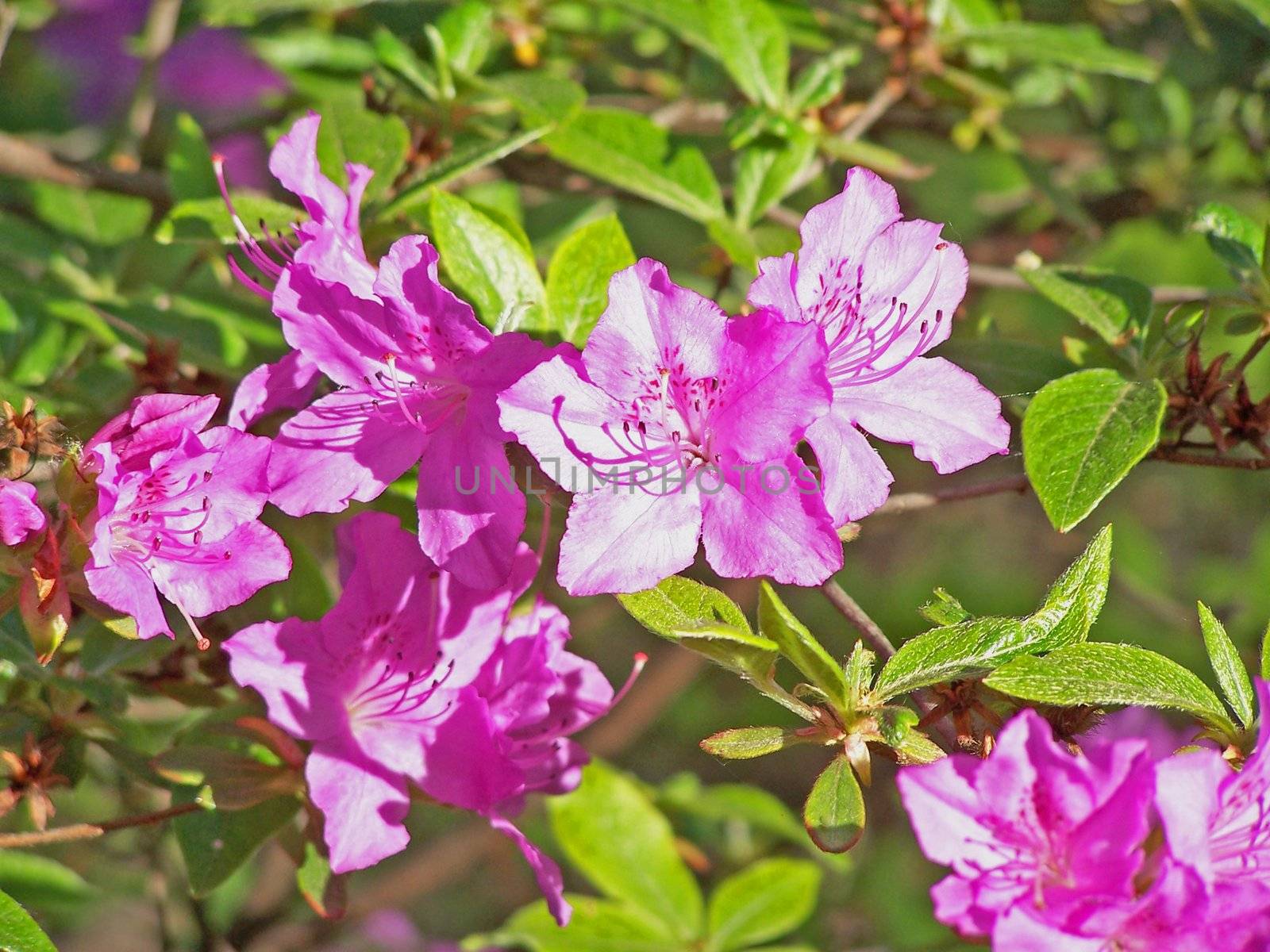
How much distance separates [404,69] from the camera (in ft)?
4.91

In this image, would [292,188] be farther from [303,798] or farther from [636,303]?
[303,798]

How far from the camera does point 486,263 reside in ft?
3.90

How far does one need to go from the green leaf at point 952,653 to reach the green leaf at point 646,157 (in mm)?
564

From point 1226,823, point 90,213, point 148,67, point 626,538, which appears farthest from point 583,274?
point 148,67

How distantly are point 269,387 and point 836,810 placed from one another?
56 cm

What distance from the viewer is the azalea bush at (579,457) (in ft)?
3.22

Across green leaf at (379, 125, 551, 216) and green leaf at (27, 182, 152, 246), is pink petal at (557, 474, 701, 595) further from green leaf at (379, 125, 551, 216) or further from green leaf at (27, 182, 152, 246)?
green leaf at (27, 182, 152, 246)

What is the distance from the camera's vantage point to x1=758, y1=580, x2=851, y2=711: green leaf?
3.29 feet

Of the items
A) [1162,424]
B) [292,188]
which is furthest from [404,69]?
[1162,424]

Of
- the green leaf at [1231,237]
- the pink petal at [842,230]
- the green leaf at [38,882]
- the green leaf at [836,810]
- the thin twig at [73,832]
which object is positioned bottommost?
the green leaf at [38,882]

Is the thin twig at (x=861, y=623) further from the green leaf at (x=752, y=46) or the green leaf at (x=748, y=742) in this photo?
the green leaf at (x=752, y=46)

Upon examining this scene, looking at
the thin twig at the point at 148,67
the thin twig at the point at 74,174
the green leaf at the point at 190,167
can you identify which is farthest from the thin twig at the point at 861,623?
the thin twig at the point at 148,67

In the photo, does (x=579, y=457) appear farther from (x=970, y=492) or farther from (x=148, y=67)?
(x=148, y=67)

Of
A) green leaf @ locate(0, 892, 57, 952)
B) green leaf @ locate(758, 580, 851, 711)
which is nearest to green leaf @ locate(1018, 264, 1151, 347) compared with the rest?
green leaf @ locate(758, 580, 851, 711)
